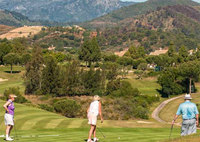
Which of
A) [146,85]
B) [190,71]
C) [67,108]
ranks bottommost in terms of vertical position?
[146,85]

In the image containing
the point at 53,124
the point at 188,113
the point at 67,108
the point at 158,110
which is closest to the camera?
the point at 188,113

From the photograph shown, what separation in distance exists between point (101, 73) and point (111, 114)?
41097 mm

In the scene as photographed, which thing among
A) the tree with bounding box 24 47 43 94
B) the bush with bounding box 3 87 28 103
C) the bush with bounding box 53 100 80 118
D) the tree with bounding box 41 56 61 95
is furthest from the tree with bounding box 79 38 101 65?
the bush with bounding box 53 100 80 118

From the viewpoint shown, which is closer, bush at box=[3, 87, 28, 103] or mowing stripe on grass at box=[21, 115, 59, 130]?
mowing stripe on grass at box=[21, 115, 59, 130]

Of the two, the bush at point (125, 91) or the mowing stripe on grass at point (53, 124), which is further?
the bush at point (125, 91)

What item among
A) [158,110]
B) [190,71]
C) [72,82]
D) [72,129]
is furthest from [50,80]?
[72,129]

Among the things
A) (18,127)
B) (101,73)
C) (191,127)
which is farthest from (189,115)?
(101,73)

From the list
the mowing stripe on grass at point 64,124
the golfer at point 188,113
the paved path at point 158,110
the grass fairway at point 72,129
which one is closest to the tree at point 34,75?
the paved path at point 158,110

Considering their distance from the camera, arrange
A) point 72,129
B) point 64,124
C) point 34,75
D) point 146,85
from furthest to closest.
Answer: point 146,85 < point 34,75 < point 64,124 < point 72,129

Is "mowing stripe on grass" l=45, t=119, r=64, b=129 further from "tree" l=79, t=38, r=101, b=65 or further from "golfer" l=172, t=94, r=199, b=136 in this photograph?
"tree" l=79, t=38, r=101, b=65

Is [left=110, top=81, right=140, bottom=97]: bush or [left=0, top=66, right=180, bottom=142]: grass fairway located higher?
[left=0, top=66, right=180, bottom=142]: grass fairway

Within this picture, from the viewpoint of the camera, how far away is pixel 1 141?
22.0m

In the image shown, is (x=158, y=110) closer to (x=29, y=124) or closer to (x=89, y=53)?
(x=29, y=124)

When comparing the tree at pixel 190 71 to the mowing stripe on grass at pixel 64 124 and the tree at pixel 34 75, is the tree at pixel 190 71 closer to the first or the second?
the tree at pixel 34 75
